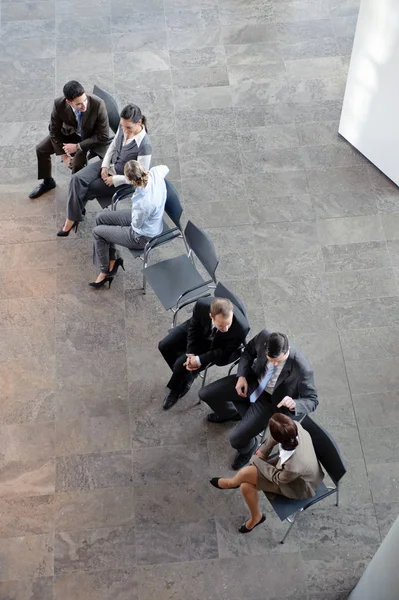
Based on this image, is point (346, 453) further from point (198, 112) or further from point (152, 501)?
point (198, 112)

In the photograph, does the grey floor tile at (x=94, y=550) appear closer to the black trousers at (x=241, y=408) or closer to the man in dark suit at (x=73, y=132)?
the black trousers at (x=241, y=408)

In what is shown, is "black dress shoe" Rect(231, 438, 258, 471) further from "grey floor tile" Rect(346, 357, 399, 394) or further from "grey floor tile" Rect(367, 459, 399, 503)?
"grey floor tile" Rect(346, 357, 399, 394)

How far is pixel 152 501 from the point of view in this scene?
5574mm

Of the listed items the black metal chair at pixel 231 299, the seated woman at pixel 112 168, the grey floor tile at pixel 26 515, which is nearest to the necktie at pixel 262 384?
the black metal chair at pixel 231 299

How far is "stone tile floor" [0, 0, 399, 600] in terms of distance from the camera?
17.6ft

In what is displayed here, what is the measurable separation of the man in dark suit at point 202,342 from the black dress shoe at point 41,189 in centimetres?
230

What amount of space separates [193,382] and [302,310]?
1182 millimetres

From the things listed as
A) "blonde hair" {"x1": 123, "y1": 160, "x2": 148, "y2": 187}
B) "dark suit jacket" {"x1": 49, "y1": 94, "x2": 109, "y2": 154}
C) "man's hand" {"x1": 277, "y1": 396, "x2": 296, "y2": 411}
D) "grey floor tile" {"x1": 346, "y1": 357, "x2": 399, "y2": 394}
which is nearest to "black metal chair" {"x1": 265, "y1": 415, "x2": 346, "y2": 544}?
"man's hand" {"x1": 277, "y1": 396, "x2": 296, "y2": 411}

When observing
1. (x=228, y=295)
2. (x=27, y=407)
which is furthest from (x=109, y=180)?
(x=27, y=407)

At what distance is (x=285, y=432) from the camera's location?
4.70m

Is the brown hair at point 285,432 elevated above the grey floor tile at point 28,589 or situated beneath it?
elevated above

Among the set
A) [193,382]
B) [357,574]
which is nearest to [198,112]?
[193,382]

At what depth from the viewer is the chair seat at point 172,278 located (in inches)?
238

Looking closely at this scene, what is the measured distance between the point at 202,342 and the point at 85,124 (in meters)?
2.39
